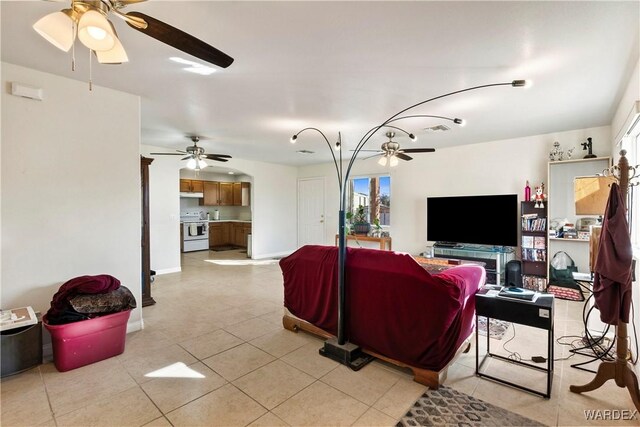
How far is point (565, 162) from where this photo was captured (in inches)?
175

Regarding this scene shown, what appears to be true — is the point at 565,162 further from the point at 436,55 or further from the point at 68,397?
the point at 68,397

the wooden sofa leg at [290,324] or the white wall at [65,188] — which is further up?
the white wall at [65,188]

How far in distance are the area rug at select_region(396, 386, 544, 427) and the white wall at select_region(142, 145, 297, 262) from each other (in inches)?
217

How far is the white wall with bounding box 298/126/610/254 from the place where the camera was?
4.79 m

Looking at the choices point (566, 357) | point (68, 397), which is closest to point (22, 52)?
point (68, 397)

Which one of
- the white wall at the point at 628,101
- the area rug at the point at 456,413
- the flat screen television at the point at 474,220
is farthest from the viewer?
the flat screen television at the point at 474,220

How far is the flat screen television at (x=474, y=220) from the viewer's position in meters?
4.91

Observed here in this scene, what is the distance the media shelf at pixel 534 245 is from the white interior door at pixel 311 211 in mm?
4457

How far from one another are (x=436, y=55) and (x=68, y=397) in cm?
370

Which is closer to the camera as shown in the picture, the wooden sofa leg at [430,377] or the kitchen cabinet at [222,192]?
the wooden sofa leg at [430,377]

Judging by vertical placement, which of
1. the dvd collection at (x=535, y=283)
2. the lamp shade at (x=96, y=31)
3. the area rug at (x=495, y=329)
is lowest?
the area rug at (x=495, y=329)

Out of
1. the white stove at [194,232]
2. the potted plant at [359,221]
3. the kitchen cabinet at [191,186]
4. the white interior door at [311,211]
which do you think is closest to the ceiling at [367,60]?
the potted plant at [359,221]

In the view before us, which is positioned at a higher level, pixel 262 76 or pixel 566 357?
pixel 262 76
